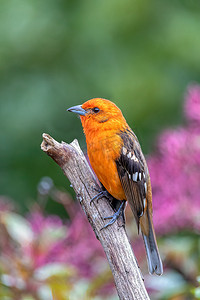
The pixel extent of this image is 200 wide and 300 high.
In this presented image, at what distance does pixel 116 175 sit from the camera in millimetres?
2977

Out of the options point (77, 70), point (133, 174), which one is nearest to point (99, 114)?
point (133, 174)

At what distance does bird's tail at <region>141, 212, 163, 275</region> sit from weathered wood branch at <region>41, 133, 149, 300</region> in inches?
18.0

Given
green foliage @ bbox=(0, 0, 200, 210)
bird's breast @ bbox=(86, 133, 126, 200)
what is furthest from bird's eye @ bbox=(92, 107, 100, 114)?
green foliage @ bbox=(0, 0, 200, 210)

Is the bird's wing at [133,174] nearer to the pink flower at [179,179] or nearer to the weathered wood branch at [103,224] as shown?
the pink flower at [179,179]

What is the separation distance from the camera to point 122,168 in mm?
2992

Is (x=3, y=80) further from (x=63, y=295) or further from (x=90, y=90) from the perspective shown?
(x=63, y=295)

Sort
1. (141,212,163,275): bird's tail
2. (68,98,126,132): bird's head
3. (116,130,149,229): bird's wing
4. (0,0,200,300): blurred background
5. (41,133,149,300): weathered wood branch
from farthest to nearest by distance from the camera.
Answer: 1. (0,0,200,300): blurred background
2. (68,98,126,132): bird's head
3. (116,130,149,229): bird's wing
4. (141,212,163,275): bird's tail
5. (41,133,149,300): weathered wood branch

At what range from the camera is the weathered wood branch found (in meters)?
2.24

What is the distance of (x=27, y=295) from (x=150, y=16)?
202 inches

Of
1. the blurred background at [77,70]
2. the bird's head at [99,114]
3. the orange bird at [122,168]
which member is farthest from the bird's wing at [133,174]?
the blurred background at [77,70]

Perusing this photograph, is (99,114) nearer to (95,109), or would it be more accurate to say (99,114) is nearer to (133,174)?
(95,109)

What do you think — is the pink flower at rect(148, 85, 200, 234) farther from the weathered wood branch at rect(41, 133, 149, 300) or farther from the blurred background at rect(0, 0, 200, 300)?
the blurred background at rect(0, 0, 200, 300)

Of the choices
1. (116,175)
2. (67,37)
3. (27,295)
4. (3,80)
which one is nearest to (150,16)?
(67,37)

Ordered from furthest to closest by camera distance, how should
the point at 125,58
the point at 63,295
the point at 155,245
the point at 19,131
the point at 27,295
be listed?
1. the point at 125,58
2. the point at 19,131
3. the point at 155,245
4. the point at 27,295
5. the point at 63,295
